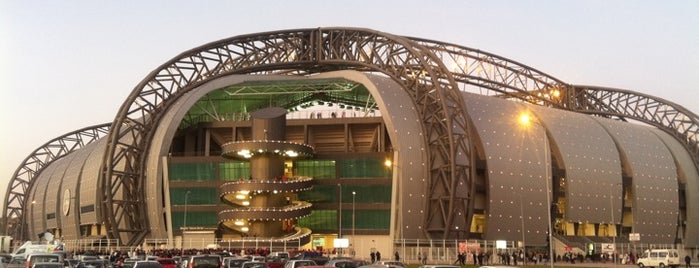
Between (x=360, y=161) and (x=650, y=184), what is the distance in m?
45.6

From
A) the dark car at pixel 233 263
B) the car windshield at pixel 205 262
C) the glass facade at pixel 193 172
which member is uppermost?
the glass facade at pixel 193 172

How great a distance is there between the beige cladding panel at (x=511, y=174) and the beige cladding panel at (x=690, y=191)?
108 ft

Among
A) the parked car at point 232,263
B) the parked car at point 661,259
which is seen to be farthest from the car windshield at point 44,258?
the parked car at point 661,259

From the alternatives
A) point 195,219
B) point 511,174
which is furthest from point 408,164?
point 195,219

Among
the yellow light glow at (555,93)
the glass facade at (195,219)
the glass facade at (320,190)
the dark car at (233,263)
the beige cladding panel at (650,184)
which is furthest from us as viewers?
the yellow light glow at (555,93)

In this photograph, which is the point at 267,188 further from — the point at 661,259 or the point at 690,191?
the point at 690,191

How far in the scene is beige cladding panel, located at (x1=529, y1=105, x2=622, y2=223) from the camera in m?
105

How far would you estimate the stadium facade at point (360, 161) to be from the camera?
94188mm

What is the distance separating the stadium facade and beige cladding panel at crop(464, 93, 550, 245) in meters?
0.20

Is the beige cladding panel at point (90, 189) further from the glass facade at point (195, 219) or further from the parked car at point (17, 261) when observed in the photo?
the parked car at point (17, 261)

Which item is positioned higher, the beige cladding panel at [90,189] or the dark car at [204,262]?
the beige cladding panel at [90,189]

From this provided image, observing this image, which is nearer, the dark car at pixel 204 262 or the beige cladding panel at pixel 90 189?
the dark car at pixel 204 262

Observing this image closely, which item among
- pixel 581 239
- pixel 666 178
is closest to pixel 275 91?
pixel 581 239

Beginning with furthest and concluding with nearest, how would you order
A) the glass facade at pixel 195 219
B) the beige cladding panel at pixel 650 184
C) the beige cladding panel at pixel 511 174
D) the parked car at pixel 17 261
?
the beige cladding panel at pixel 650 184 < the glass facade at pixel 195 219 < the beige cladding panel at pixel 511 174 < the parked car at pixel 17 261
